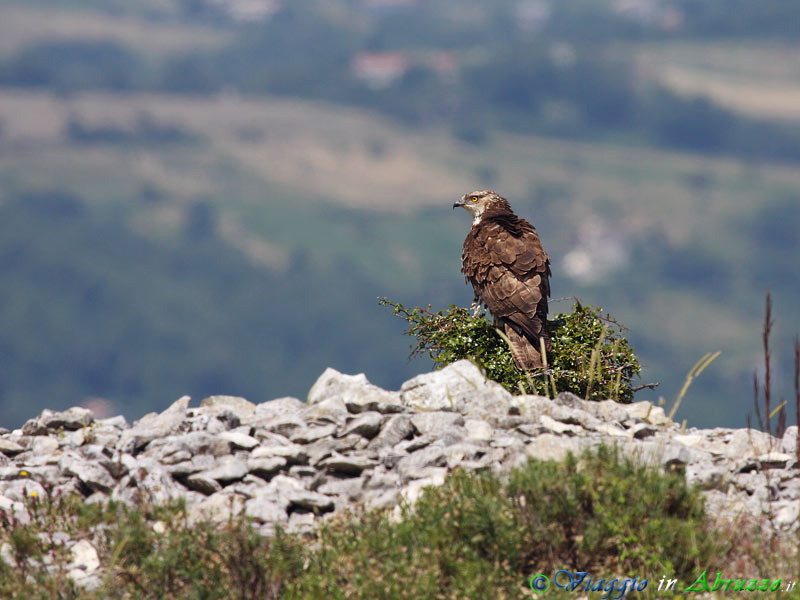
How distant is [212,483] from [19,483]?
2.26m

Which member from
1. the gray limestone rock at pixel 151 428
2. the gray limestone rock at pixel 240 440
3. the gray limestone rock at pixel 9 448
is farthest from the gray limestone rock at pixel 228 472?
the gray limestone rock at pixel 9 448

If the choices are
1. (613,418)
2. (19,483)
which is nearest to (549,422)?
(613,418)

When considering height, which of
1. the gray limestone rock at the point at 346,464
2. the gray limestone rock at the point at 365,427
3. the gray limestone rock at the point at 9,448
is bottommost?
the gray limestone rock at the point at 346,464

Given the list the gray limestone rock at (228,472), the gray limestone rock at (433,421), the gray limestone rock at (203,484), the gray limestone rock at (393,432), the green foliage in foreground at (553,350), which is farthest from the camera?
the green foliage in foreground at (553,350)

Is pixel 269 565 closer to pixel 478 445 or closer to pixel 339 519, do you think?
pixel 339 519

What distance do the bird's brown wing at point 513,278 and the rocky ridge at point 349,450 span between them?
3117 millimetres

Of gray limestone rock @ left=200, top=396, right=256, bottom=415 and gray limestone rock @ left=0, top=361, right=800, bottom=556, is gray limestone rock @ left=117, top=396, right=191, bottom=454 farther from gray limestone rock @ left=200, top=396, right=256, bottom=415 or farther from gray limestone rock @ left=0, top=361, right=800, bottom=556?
gray limestone rock @ left=200, top=396, right=256, bottom=415

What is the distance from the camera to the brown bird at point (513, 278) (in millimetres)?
15609

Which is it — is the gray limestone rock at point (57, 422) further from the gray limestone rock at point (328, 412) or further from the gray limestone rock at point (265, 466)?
the gray limestone rock at point (265, 466)

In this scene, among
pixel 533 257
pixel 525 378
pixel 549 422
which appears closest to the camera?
pixel 549 422

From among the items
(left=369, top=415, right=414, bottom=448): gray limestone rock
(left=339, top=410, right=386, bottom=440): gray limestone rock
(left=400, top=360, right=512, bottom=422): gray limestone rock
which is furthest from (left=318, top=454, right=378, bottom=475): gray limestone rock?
(left=400, top=360, right=512, bottom=422): gray limestone rock

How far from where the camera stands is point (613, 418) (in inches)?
469

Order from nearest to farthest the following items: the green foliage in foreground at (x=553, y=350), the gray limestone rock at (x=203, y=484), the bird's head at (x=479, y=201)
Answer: the gray limestone rock at (x=203, y=484)
the green foliage in foreground at (x=553, y=350)
the bird's head at (x=479, y=201)

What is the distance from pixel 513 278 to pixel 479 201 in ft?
12.6
